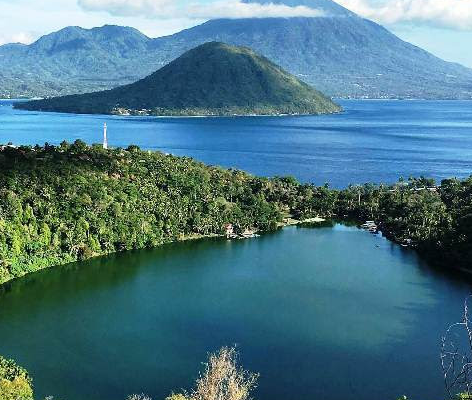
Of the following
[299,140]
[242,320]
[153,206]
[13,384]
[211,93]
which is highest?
[211,93]

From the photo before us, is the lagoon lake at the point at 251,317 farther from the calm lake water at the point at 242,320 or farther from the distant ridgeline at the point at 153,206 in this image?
the distant ridgeline at the point at 153,206

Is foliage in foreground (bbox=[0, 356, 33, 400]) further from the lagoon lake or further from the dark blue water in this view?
the dark blue water

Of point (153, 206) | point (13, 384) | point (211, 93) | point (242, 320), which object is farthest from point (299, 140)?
point (13, 384)

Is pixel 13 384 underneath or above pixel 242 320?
above

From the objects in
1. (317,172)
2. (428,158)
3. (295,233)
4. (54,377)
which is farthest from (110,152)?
(428,158)

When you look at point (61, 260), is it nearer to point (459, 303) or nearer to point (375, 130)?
point (459, 303)

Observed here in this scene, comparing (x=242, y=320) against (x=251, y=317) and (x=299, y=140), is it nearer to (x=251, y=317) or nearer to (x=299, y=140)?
(x=251, y=317)

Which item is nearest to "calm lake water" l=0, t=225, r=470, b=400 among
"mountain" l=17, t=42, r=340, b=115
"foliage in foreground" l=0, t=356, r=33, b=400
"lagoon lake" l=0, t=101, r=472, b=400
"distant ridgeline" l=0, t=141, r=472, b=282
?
"lagoon lake" l=0, t=101, r=472, b=400
